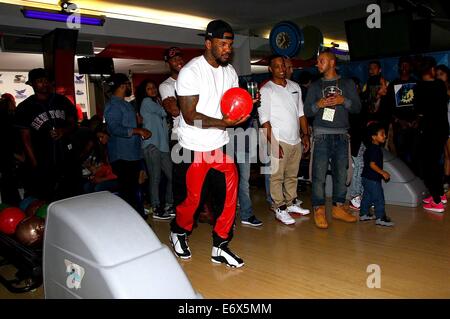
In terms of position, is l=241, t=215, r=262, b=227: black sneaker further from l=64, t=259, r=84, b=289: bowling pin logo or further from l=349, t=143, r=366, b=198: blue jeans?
l=64, t=259, r=84, b=289: bowling pin logo

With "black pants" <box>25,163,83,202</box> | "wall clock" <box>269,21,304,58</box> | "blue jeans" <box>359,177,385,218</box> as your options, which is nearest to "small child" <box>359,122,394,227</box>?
"blue jeans" <box>359,177,385,218</box>

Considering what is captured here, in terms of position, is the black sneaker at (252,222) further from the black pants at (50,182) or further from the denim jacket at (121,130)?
the black pants at (50,182)

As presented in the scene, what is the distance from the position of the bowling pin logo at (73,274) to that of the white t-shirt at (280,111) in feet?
7.16

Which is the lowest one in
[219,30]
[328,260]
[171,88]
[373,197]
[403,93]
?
[328,260]

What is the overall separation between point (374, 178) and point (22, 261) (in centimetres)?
280

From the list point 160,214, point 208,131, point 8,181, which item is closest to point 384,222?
point 208,131

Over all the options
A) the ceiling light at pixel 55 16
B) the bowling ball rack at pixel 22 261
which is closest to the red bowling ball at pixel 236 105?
the bowling ball rack at pixel 22 261

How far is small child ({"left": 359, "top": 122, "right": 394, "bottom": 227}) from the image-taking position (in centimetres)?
347

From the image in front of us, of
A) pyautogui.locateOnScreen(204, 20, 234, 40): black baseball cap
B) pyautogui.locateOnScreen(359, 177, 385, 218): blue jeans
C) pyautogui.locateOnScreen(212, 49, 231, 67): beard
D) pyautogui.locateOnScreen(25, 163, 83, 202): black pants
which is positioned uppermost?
pyautogui.locateOnScreen(204, 20, 234, 40): black baseball cap

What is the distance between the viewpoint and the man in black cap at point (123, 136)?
3547 millimetres

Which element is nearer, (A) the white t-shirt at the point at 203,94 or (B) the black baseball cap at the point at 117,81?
(A) the white t-shirt at the point at 203,94

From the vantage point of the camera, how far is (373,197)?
11.5 feet

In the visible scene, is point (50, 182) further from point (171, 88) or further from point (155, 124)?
point (171, 88)

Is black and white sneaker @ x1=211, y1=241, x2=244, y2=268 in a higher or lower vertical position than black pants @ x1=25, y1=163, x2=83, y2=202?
lower
